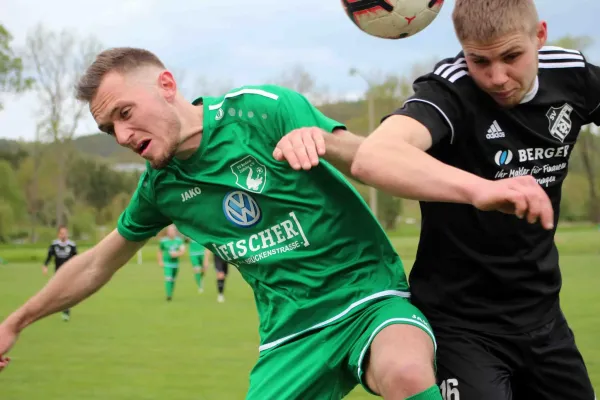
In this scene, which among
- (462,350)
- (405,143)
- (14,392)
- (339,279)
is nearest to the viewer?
(405,143)

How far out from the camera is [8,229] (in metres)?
65.9

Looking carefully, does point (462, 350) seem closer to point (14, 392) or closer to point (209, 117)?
point (209, 117)

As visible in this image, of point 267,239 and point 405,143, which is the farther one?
point 267,239

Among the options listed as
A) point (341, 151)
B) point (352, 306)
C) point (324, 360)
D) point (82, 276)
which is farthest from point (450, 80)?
point (82, 276)

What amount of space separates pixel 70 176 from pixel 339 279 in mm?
77525

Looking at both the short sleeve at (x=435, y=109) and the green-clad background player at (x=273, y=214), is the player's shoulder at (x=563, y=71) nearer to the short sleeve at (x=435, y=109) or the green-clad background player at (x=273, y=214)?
the short sleeve at (x=435, y=109)

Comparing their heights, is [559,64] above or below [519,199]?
above

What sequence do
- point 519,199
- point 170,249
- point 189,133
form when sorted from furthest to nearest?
point 170,249 < point 189,133 < point 519,199

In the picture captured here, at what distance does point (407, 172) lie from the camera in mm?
2654

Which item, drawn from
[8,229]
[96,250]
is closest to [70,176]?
[8,229]

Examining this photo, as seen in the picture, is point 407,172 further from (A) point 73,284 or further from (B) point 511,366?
(A) point 73,284

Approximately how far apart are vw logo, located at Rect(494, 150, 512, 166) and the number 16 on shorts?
2.95ft

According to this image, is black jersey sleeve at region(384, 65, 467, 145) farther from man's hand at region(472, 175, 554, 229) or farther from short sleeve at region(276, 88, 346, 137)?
man's hand at region(472, 175, 554, 229)

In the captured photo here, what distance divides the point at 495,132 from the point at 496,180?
10.2 inches
